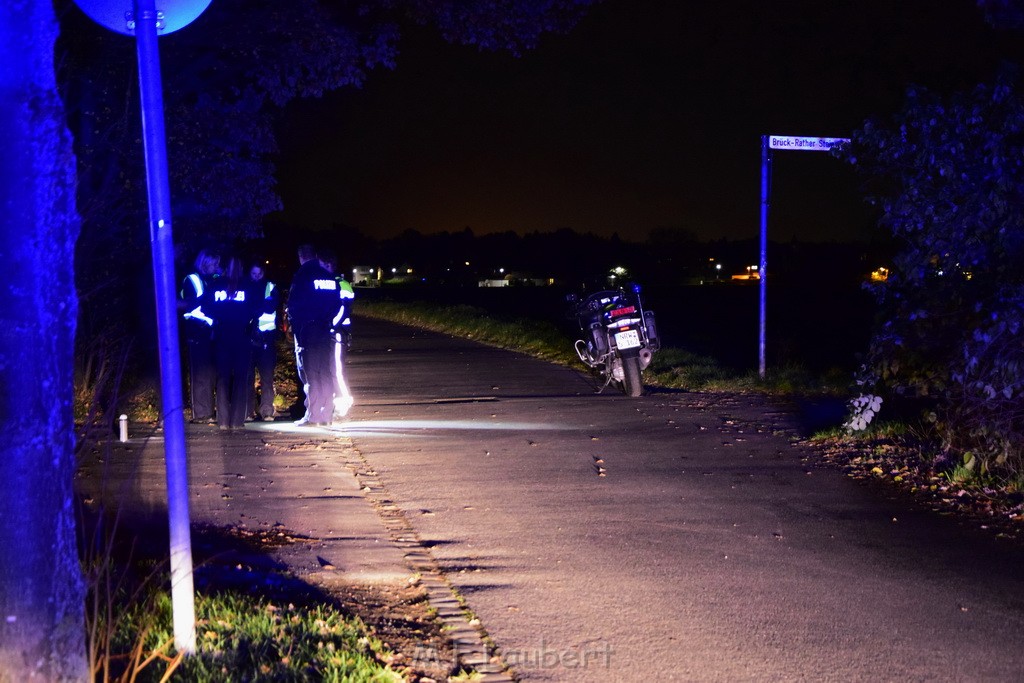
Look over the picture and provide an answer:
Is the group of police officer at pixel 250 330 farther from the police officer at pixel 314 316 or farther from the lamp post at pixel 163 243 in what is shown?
the lamp post at pixel 163 243

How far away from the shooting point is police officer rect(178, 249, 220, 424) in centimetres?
1077

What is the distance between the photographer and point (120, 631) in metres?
4.89

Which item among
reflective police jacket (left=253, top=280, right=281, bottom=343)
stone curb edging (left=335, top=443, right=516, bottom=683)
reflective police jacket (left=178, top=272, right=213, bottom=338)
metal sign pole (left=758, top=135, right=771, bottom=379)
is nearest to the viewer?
stone curb edging (left=335, top=443, right=516, bottom=683)

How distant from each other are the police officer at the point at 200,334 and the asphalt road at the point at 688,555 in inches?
62.7

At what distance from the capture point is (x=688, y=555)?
6.65 m

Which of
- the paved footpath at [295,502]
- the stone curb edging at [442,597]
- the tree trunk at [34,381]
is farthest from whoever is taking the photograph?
the paved footpath at [295,502]

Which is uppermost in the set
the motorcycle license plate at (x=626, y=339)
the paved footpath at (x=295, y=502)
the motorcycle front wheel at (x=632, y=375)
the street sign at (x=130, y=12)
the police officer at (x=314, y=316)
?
the street sign at (x=130, y=12)

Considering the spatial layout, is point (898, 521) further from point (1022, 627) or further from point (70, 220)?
point (70, 220)

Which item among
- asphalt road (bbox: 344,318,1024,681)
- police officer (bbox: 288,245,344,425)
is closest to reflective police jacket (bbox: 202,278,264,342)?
police officer (bbox: 288,245,344,425)

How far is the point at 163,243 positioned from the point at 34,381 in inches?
33.2

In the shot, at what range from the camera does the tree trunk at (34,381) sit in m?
3.78

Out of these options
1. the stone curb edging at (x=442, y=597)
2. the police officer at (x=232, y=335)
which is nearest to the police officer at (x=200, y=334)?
the police officer at (x=232, y=335)

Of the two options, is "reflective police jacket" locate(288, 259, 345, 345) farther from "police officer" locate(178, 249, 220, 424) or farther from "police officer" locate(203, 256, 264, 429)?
"police officer" locate(178, 249, 220, 424)

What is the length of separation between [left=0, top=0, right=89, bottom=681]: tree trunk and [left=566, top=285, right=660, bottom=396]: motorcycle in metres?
10.1
